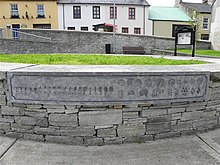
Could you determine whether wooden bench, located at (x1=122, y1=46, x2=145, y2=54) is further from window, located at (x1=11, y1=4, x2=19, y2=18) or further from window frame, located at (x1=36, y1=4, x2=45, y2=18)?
window, located at (x1=11, y1=4, x2=19, y2=18)

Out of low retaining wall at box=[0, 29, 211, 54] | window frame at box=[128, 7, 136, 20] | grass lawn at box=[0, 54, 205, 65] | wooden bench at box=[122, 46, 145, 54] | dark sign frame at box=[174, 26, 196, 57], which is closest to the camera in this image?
grass lawn at box=[0, 54, 205, 65]

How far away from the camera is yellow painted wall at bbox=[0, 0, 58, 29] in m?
30.0

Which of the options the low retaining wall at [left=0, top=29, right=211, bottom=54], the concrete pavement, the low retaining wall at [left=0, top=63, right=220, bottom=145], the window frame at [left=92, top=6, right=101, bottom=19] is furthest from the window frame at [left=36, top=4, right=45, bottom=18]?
the concrete pavement

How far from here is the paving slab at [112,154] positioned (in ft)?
9.66

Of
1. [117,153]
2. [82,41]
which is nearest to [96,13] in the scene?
[82,41]

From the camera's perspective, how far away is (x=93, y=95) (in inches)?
129

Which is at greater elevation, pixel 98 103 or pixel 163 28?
pixel 163 28

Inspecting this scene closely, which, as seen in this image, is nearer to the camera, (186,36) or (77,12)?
(186,36)

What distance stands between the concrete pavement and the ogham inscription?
713 mm

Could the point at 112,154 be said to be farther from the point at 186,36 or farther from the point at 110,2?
the point at 110,2

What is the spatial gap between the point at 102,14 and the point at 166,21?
Result: 10070 millimetres

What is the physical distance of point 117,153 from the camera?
10.5 ft

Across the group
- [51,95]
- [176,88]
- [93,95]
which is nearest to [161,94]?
[176,88]

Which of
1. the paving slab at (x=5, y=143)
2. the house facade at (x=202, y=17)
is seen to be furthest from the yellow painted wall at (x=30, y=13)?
the paving slab at (x=5, y=143)
